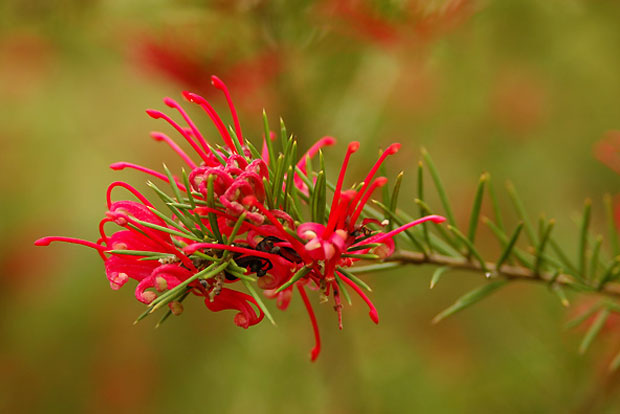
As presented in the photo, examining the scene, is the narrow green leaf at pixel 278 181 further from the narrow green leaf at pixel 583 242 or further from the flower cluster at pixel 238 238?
the narrow green leaf at pixel 583 242

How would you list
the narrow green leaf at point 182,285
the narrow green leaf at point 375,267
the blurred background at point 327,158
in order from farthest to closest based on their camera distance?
the blurred background at point 327,158
the narrow green leaf at point 375,267
the narrow green leaf at point 182,285

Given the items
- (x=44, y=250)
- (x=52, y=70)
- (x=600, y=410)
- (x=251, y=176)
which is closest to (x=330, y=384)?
(x=600, y=410)

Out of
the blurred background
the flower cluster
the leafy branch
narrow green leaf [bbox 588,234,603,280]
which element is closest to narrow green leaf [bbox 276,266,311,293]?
the flower cluster

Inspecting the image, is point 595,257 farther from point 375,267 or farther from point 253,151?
point 253,151

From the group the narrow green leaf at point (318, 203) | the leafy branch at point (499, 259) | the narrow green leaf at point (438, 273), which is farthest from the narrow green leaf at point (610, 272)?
the narrow green leaf at point (318, 203)

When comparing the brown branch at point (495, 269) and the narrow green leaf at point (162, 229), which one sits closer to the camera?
the narrow green leaf at point (162, 229)

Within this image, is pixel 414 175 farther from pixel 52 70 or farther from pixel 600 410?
pixel 52 70

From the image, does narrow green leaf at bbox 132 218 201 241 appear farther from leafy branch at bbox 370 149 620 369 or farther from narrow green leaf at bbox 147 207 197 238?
leafy branch at bbox 370 149 620 369
